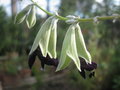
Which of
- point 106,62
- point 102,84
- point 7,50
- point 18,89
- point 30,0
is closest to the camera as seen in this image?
point 30,0

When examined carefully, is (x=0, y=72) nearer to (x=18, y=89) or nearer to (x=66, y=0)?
(x=18, y=89)

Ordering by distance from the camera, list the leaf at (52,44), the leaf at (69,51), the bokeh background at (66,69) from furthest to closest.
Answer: the bokeh background at (66,69)
the leaf at (52,44)
the leaf at (69,51)

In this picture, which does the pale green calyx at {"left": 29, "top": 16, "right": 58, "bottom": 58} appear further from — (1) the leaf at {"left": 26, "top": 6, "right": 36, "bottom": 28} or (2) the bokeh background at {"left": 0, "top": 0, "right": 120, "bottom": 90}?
(2) the bokeh background at {"left": 0, "top": 0, "right": 120, "bottom": 90}

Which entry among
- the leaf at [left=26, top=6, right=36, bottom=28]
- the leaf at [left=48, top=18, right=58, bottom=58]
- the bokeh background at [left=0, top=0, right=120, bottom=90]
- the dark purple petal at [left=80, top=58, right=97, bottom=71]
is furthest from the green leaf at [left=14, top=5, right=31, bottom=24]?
the bokeh background at [left=0, top=0, right=120, bottom=90]

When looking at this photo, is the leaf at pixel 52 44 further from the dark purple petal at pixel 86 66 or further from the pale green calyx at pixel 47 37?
the dark purple petal at pixel 86 66

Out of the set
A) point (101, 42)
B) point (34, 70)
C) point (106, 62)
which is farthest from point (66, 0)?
point (106, 62)

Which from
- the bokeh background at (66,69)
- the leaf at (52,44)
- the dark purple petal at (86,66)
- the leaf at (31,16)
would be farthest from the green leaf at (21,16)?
the bokeh background at (66,69)
